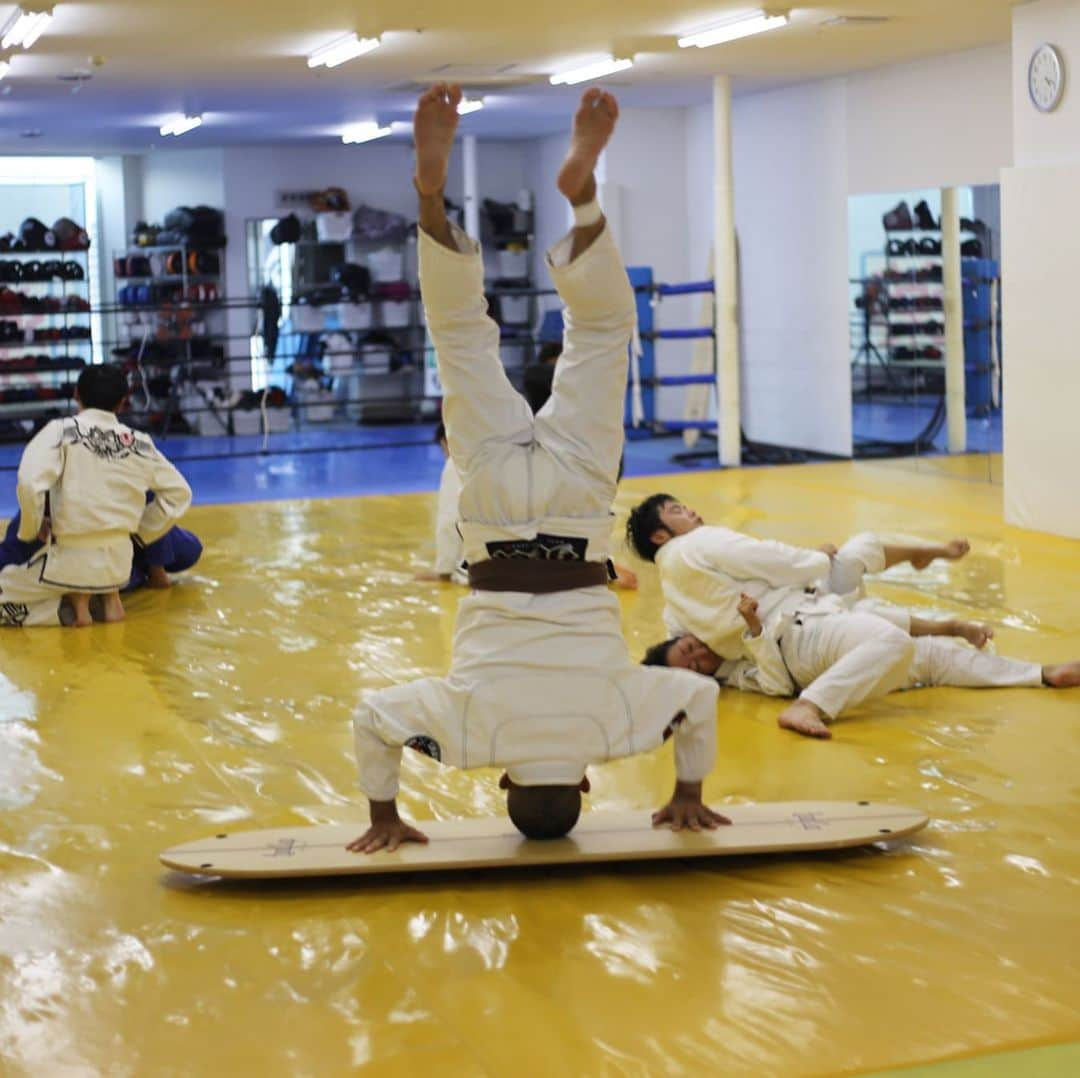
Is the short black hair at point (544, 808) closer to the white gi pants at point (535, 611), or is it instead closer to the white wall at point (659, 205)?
the white gi pants at point (535, 611)

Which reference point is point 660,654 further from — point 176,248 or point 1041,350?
point 176,248

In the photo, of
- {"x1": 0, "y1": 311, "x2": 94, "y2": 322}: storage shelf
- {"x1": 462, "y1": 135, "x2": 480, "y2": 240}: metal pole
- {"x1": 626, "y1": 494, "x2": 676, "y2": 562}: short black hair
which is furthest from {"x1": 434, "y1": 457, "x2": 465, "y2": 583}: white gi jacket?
{"x1": 462, "y1": 135, "x2": 480, "y2": 240}: metal pole

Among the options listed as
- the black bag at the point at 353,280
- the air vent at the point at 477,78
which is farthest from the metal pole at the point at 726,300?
the black bag at the point at 353,280

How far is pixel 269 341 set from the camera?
14.1m

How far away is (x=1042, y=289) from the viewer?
8.20 m

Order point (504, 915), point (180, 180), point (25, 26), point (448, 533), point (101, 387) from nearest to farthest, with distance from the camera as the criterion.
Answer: point (504, 915), point (101, 387), point (448, 533), point (25, 26), point (180, 180)

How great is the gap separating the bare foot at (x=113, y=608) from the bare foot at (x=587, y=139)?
3872 mm

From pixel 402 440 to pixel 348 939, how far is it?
1082cm

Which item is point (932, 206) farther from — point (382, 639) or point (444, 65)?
point (382, 639)

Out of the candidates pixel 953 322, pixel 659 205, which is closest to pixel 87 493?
pixel 953 322

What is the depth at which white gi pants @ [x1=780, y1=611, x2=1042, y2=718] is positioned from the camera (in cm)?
470

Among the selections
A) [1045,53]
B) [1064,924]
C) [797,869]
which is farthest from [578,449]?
[1045,53]

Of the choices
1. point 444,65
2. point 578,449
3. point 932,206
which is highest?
point 444,65

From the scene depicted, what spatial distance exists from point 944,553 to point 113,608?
3.32 m
